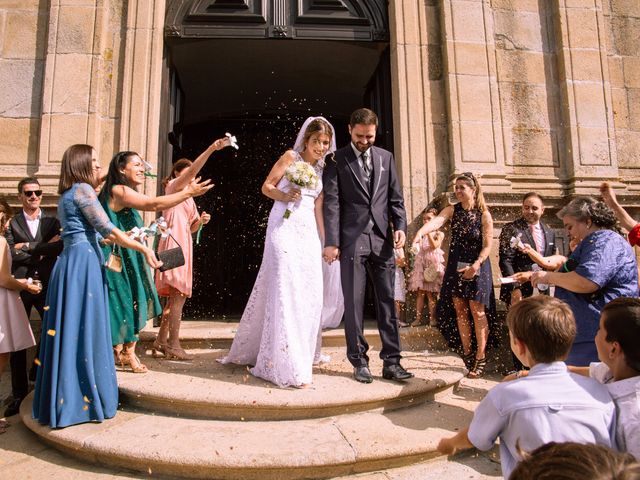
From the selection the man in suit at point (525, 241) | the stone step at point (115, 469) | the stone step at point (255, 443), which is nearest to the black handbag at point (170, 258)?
the stone step at point (255, 443)

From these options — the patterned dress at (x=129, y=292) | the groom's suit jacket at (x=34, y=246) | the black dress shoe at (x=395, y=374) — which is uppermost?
the groom's suit jacket at (x=34, y=246)

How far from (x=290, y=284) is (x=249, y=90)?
7942 millimetres

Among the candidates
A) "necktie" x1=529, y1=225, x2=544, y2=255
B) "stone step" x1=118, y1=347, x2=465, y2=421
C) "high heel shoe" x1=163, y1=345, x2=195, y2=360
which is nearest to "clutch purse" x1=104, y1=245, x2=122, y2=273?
"stone step" x1=118, y1=347, x2=465, y2=421

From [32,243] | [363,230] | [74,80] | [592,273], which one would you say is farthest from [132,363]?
[74,80]

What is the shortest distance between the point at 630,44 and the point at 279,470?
772cm

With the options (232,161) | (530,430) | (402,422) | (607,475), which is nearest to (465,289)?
(402,422)

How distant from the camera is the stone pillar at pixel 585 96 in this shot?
266 inches

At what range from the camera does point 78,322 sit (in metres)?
3.59

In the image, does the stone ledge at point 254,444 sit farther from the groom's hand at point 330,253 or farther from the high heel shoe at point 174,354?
the groom's hand at point 330,253

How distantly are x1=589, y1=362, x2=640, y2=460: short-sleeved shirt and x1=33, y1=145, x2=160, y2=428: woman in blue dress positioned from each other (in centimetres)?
298

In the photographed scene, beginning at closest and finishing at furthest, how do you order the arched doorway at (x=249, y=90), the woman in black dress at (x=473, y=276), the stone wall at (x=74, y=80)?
the woman in black dress at (x=473, y=276), the stone wall at (x=74, y=80), the arched doorway at (x=249, y=90)

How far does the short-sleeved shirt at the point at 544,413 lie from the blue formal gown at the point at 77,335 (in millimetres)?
2727

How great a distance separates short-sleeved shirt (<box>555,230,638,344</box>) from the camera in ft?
10.3

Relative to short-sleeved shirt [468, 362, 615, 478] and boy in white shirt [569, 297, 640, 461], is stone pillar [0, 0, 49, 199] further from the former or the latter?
boy in white shirt [569, 297, 640, 461]
